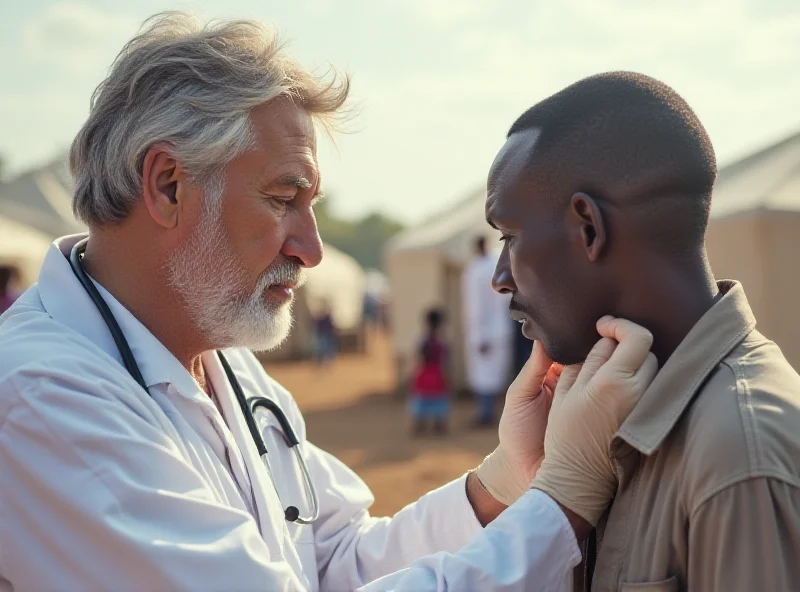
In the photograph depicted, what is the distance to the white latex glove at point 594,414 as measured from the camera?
6.67ft

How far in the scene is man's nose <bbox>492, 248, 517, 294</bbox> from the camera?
7.33 ft

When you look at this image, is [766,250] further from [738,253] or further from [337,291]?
[337,291]

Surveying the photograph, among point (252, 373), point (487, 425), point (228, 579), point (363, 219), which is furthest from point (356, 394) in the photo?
point (363, 219)

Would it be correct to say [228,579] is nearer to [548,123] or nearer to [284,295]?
[284,295]

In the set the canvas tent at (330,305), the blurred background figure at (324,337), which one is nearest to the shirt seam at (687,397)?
the blurred background figure at (324,337)

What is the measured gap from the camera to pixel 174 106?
2707 mm

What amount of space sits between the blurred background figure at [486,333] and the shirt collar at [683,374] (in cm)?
946

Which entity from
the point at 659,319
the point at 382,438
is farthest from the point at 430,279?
the point at 659,319

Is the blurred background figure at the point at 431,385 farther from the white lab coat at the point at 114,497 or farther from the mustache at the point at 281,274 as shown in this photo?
the white lab coat at the point at 114,497

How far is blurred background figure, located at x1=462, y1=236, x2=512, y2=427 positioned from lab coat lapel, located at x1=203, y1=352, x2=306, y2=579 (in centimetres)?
856

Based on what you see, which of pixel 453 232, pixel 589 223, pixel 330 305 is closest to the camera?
pixel 589 223

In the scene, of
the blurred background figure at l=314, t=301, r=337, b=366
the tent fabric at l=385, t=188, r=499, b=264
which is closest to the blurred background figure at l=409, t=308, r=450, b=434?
the tent fabric at l=385, t=188, r=499, b=264

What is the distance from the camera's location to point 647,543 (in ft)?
6.23

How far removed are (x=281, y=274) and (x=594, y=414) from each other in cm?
118
